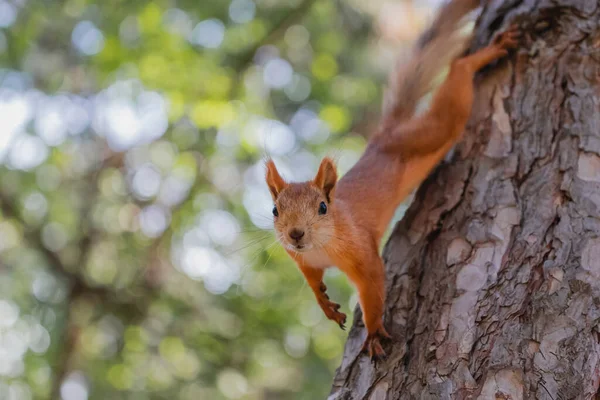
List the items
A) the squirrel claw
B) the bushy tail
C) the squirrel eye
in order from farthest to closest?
the bushy tail
the squirrel eye
the squirrel claw

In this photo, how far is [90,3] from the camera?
171 inches

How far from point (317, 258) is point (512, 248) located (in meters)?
0.78

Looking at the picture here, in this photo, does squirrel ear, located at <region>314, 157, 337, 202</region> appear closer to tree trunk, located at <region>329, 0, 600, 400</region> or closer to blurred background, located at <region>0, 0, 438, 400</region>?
tree trunk, located at <region>329, 0, 600, 400</region>

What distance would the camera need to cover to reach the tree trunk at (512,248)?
6.38ft

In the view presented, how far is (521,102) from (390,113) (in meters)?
0.86

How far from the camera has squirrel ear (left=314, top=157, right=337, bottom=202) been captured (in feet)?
8.39

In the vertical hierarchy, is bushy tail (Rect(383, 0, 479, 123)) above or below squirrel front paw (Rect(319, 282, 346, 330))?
above

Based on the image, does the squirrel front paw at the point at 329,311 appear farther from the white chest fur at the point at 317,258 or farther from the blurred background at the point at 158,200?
the blurred background at the point at 158,200

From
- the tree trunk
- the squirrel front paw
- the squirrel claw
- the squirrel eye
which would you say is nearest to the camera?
the tree trunk

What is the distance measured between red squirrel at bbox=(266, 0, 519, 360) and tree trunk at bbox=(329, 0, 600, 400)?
97 mm

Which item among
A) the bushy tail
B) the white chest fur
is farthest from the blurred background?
the white chest fur

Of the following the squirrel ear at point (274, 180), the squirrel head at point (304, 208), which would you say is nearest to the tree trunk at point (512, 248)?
the squirrel head at point (304, 208)

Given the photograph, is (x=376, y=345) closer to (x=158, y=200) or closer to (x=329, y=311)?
(x=329, y=311)

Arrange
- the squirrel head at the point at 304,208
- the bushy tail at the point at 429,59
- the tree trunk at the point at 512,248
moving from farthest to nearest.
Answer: the bushy tail at the point at 429,59, the squirrel head at the point at 304,208, the tree trunk at the point at 512,248
